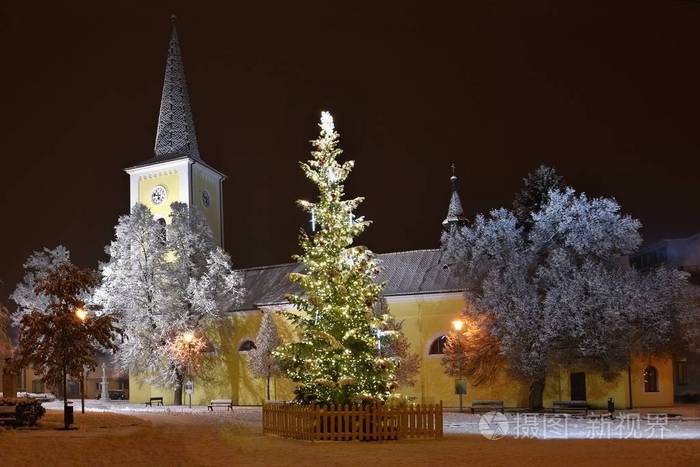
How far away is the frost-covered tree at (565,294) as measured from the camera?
31.8 metres

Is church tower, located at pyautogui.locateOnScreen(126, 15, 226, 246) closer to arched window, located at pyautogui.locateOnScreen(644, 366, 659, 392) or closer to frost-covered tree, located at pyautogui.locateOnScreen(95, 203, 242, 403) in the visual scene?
frost-covered tree, located at pyautogui.locateOnScreen(95, 203, 242, 403)

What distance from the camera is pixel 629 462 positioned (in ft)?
47.1

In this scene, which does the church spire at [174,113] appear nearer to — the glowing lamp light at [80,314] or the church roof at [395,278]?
the church roof at [395,278]

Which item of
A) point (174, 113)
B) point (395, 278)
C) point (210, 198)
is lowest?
point (395, 278)

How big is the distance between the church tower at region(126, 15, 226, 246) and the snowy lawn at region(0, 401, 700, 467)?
27.9 meters

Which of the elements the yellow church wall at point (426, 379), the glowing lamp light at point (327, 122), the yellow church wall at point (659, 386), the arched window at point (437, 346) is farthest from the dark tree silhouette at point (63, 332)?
the yellow church wall at point (659, 386)

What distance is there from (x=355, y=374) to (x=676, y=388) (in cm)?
3438

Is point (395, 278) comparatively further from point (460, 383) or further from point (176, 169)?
point (176, 169)

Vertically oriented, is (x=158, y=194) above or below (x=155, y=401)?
above

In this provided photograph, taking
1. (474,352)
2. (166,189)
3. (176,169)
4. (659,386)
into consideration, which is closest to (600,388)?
(659,386)

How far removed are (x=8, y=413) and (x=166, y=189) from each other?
27.5 meters

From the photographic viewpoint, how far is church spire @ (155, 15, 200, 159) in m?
50.5

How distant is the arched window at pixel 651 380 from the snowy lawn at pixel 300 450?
17733 millimetres

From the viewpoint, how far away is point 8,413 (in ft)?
75.5
